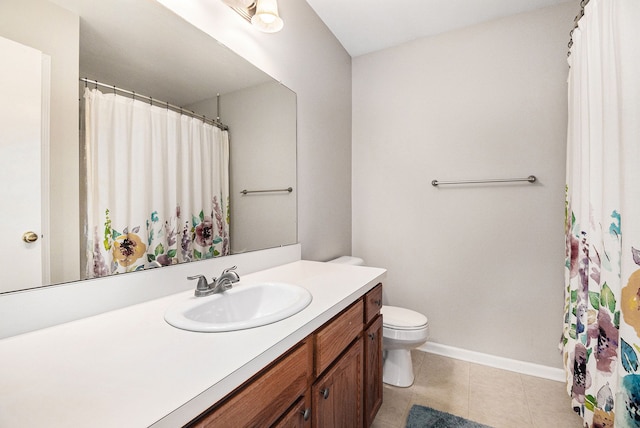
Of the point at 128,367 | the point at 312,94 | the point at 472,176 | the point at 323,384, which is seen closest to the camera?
the point at 128,367

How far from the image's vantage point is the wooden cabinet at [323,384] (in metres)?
0.60

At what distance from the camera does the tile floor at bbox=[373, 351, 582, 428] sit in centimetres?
148

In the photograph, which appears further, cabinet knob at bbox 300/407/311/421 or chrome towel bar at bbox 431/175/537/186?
chrome towel bar at bbox 431/175/537/186

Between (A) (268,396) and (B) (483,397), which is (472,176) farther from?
(A) (268,396)

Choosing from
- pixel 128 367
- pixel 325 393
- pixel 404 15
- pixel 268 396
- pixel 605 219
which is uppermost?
pixel 404 15

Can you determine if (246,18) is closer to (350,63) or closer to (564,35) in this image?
(350,63)

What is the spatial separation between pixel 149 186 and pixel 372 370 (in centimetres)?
123

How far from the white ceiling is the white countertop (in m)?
1.95

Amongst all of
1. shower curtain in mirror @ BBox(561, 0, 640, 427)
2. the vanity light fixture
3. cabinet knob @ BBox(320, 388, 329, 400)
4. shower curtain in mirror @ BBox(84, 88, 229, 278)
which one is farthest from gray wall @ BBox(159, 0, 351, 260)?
shower curtain in mirror @ BBox(561, 0, 640, 427)

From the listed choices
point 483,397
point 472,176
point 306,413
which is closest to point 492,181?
point 472,176

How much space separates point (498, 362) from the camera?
6.40ft

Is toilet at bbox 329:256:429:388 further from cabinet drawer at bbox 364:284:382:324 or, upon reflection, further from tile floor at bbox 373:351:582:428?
cabinet drawer at bbox 364:284:382:324

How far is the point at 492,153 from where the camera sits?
196 centimetres

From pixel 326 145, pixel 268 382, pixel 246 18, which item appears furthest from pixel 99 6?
pixel 326 145
